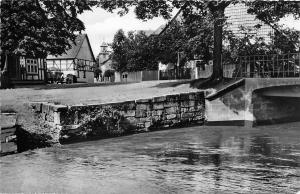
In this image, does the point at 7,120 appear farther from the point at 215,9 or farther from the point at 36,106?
the point at 215,9

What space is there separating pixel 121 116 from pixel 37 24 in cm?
1049

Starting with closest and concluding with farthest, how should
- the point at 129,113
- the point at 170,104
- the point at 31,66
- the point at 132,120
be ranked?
1. the point at 129,113
2. the point at 132,120
3. the point at 170,104
4. the point at 31,66

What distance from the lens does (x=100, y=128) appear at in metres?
15.0

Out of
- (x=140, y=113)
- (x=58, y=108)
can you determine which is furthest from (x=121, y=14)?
(x=58, y=108)

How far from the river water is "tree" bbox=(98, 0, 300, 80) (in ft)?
18.7

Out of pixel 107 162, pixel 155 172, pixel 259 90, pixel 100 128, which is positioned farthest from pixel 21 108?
pixel 259 90

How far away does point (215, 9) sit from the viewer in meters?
19.0

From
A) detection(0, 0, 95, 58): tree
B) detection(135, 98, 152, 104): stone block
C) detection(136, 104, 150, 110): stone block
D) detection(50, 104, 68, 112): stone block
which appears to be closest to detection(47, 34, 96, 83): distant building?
detection(0, 0, 95, 58): tree

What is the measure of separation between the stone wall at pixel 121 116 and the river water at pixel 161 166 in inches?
24.1

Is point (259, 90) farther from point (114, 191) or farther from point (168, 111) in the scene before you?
point (114, 191)

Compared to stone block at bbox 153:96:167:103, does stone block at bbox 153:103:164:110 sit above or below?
below

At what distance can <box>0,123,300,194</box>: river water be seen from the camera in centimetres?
805

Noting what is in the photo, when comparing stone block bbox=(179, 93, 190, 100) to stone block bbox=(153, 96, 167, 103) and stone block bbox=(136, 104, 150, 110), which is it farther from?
stone block bbox=(136, 104, 150, 110)

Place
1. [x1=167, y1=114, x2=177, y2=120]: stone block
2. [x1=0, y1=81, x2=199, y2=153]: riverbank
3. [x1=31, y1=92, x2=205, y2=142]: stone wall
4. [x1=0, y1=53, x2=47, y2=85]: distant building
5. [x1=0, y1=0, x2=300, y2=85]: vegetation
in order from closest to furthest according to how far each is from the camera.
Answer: [x1=0, y1=81, x2=199, y2=153]: riverbank < [x1=31, y1=92, x2=205, y2=142]: stone wall < [x1=167, y1=114, x2=177, y2=120]: stone block < [x1=0, y1=0, x2=300, y2=85]: vegetation < [x1=0, y1=53, x2=47, y2=85]: distant building
